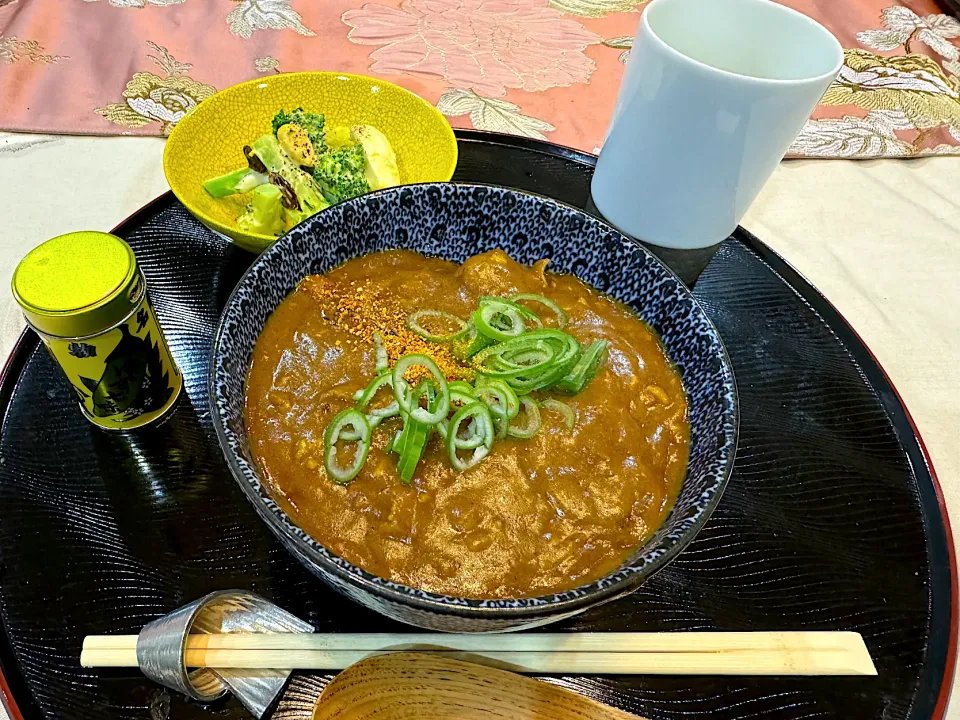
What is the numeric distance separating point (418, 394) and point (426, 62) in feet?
7.98

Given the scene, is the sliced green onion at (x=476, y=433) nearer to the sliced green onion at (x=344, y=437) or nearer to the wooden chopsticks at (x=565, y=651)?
the sliced green onion at (x=344, y=437)

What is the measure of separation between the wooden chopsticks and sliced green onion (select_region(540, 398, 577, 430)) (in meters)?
0.46

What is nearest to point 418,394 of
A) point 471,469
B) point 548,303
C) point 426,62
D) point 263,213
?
point 471,469

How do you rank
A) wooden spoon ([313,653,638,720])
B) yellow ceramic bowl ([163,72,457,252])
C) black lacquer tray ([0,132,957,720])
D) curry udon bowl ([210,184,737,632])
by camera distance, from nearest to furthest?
1. curry udon bowl ([210,184,737,632])
2. wooden spoon ([313,653,638,720])
3. black lacquer tray ([0,132,957,720])
4. yellow ceramic bowl ([163,72,457,252])

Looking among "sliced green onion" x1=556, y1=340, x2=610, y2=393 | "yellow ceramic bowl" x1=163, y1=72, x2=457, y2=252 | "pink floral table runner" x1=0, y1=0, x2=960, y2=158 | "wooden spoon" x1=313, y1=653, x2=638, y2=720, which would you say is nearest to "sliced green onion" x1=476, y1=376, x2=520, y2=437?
"sliced green onion" x1=556, y1=340, x2=610, y2=393

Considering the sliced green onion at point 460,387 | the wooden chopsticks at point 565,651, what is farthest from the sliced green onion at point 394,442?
the wooden chopsticks at point 565,651

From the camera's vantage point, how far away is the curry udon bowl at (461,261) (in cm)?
112

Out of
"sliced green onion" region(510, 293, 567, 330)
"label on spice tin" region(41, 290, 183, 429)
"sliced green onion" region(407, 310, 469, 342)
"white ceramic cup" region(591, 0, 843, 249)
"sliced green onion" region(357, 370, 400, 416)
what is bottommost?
"label on spice tin" region(41, 290, 183, 429)

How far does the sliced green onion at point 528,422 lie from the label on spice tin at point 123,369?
35.1 inches

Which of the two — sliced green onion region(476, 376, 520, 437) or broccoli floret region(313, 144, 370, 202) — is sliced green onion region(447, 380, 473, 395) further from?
broccoli floret region(313, 144, 370, 202)

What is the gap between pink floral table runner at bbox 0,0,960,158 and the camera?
2.89 metres

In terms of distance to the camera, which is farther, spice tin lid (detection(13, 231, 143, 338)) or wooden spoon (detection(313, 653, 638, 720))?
spice tin lid (detection(13, 231, 143, 338))

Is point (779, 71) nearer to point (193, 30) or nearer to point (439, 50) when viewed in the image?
point (439, 50)

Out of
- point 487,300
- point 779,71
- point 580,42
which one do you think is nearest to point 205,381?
point 487,300
